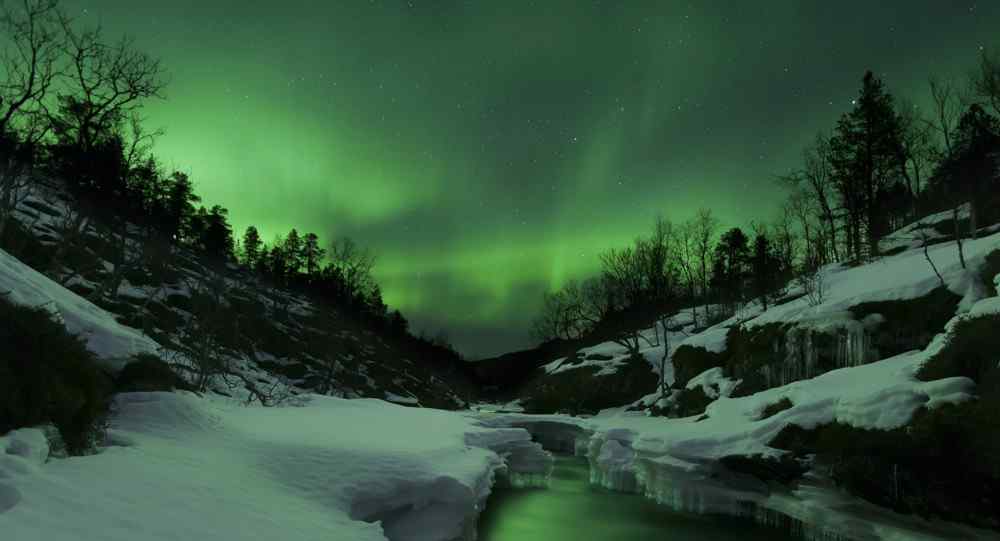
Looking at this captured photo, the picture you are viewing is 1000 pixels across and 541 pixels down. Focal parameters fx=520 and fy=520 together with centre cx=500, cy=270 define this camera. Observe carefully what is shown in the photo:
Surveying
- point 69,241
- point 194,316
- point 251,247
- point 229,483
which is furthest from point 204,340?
point 251,247

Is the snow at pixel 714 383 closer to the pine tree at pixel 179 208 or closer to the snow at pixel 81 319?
the snow at pixel 81 319

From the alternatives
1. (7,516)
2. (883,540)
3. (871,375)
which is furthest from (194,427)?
(871,375)

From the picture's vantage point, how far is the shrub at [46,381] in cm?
669

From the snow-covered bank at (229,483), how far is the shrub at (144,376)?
0.60m

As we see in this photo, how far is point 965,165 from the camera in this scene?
3503cm

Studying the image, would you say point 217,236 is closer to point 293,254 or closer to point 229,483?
point 293,254

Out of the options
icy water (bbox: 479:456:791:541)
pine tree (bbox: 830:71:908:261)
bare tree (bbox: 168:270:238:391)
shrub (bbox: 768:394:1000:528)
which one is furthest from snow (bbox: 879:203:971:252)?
bare tree (bbox: 168:270:238:391)

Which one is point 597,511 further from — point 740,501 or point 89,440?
point 89,440

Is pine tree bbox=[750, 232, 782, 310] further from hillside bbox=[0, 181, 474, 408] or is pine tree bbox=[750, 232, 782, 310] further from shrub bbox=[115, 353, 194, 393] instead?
shrub bbox=[115, 353, 194, 393]

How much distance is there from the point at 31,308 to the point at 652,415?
41099mm

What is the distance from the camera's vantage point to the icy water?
12766 millimetres

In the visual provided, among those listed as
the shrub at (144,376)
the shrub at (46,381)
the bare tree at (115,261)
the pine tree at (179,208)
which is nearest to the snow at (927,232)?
the shrub at (144,376)

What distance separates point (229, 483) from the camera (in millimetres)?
7680

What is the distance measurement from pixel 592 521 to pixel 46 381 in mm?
12430
